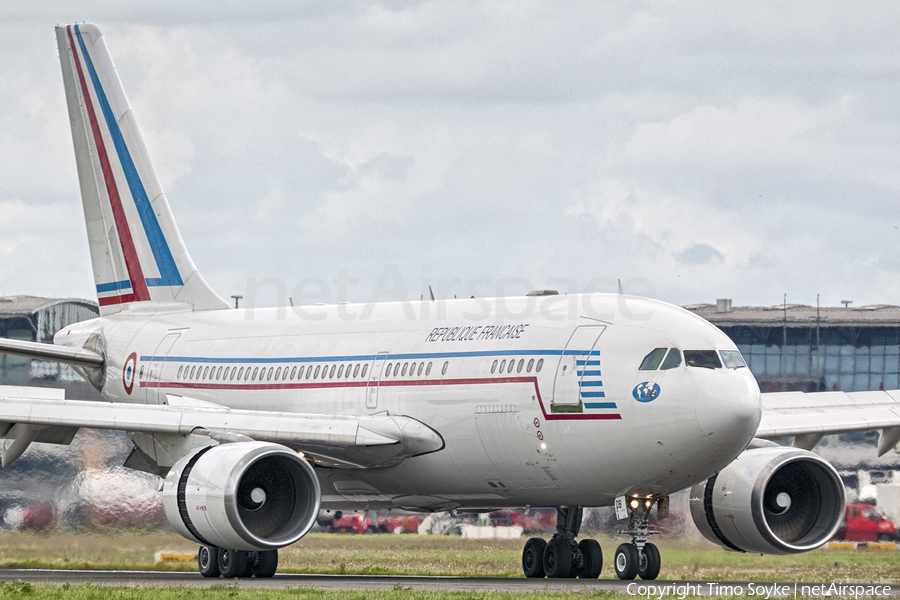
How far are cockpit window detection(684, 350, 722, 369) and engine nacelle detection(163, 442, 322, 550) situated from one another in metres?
6.25

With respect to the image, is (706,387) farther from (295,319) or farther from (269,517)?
(295,319)

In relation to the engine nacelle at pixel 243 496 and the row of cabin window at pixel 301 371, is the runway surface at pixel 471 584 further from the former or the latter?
the row of cabin window at pixel 301 371

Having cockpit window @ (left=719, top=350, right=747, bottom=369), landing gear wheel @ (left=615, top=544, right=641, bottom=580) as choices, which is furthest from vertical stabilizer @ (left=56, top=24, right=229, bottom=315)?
cockpit window @ (left=719, top=350, right=747, bottom=369)

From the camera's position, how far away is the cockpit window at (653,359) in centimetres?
2164

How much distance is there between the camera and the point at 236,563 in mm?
24234

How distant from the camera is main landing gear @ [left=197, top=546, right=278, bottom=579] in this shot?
79.5ft

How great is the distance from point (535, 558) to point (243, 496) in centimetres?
600

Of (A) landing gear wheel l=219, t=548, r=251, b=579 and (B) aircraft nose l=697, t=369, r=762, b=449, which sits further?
(A) landing gear wheel l=219, t=548, r=251, b=579

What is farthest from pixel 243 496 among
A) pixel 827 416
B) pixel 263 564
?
pixel 827 416

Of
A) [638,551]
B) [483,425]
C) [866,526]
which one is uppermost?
[483,425]

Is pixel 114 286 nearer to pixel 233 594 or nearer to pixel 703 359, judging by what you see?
pixel 233 594

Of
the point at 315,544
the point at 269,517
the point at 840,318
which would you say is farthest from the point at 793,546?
the point at 840,318

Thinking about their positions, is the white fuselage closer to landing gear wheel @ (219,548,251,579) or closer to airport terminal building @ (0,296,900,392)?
landing gear wheel @ (219,548,251,579)

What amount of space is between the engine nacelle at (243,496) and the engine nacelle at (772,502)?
6.86m
